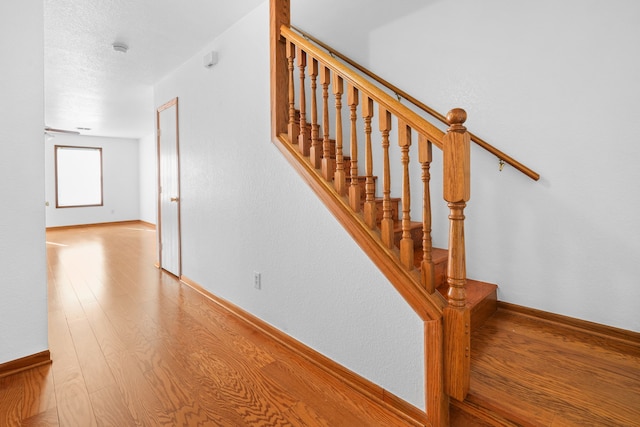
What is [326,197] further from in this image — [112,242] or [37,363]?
[112,242]

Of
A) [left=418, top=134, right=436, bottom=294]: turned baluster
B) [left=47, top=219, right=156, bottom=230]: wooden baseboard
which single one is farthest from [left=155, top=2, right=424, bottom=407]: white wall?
[left=47, top=219, right=156, bottom=230]: wooden baseboard

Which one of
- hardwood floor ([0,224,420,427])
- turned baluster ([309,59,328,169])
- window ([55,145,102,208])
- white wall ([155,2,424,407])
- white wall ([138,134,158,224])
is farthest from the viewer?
white wall ([138,134,158,224])

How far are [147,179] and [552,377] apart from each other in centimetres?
978

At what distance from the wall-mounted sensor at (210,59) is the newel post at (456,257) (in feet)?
7.84

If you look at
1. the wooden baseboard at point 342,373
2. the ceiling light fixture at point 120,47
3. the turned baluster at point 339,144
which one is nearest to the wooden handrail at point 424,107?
the turned baluster at point 339,144

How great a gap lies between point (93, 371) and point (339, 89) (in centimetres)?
216

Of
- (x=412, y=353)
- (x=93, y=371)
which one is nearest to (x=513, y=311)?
(x=412, y=353)

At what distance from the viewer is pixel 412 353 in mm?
1470

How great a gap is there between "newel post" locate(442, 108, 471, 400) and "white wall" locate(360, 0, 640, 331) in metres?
1.11

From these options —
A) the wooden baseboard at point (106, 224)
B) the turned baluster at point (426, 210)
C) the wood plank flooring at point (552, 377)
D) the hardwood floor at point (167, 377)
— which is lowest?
the hardwood floor at point (167, 377)

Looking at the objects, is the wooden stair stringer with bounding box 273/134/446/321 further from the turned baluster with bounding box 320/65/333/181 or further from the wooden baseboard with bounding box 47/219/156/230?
the wooden baseboard with bounding box 47/219/156/230

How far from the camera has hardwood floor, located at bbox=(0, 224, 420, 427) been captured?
1.51 meters

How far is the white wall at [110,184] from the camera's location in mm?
8078

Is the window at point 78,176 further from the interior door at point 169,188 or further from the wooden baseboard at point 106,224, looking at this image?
the interior door at point 169,188
